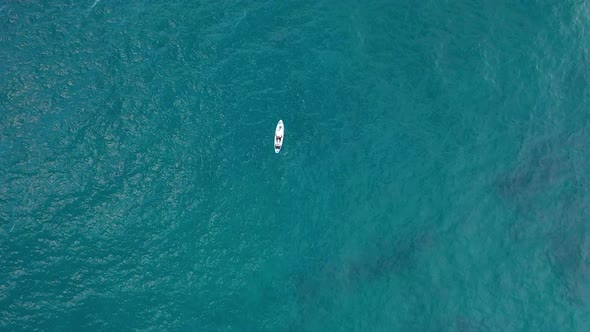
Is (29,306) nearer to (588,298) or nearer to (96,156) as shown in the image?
(96,156)

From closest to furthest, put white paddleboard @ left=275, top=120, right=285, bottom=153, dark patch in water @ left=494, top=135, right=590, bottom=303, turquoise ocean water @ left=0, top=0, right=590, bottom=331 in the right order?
turquoise ocean water @ left=0, top=0, right=590, bottom=331 < dark patch in water @ left=494, top=135, right=590, bottom=303 < white paddleboard @ left=275, top=120, right=285, bottom=153

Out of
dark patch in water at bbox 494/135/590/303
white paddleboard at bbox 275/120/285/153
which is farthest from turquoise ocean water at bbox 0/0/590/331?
white paddleboard at bbox 275/120/285/153

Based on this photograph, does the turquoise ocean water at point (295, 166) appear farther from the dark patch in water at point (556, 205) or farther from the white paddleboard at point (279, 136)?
the white paddleboard at point (279, 136)

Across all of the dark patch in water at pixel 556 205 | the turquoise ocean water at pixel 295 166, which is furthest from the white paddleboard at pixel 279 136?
the dark patch in water at pixel 556 205

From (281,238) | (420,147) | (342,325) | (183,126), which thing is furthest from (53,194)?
(420,147)

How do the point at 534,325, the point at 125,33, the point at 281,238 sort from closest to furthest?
the point at 534,325, the point at 281,238, the point at 125,33

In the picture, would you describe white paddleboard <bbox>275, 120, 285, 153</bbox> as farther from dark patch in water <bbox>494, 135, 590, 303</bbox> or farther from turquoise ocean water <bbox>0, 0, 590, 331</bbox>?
dark patch in water <bbox>494, 135, 590, 303</bbox>
